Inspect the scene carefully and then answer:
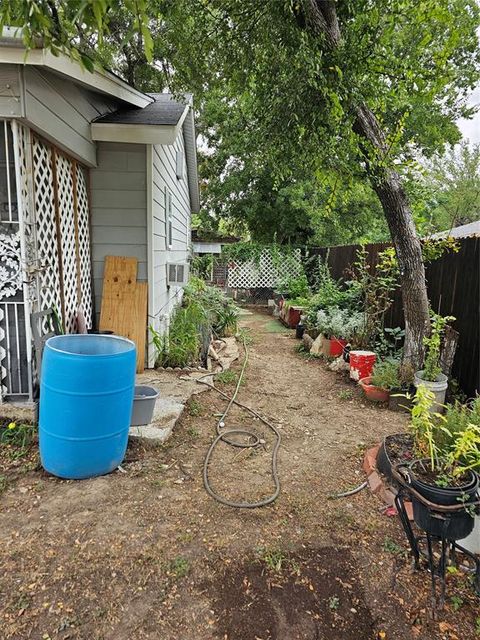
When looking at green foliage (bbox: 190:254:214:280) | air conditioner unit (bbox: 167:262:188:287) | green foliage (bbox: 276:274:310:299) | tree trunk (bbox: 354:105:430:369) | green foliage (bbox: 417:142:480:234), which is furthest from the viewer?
green foliage (bbox: 417:142:480:234)

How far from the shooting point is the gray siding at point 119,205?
4391mm

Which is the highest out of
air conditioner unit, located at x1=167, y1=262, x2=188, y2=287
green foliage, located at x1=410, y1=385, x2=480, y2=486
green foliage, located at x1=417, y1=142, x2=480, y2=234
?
green foliage, located at x1=417, y1=142, x2=480, y2=234

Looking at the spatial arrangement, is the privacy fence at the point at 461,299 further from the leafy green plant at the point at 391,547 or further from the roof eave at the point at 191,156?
the roof eave at the point at 191,156

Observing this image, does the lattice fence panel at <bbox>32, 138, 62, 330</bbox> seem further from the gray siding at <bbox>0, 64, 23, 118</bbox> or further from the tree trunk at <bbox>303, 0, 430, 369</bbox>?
the tree trunk at <bbox>303, 0, 430, 369</bbox>

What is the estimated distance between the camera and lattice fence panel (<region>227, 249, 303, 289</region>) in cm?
1258

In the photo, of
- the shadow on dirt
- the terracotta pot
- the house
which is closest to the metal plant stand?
the shadow on dirt

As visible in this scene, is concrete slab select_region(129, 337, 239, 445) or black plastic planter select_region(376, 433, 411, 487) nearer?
black plastic planter select_region(376, 433, 411, 487)

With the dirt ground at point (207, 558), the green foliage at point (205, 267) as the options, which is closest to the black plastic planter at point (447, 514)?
the dirt ground at point (207, 558)

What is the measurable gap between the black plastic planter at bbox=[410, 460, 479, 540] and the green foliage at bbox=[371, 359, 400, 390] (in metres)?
2.48

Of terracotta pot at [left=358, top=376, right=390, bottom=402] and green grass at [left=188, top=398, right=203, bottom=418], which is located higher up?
terracotta pot at [left=358, top=376, right=390, bottom=402]

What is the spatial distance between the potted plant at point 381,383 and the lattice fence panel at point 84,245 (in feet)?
11.0

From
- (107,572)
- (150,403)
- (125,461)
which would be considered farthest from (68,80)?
(107,572)

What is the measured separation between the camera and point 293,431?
380 centimetres

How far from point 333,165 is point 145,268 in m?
2.42
